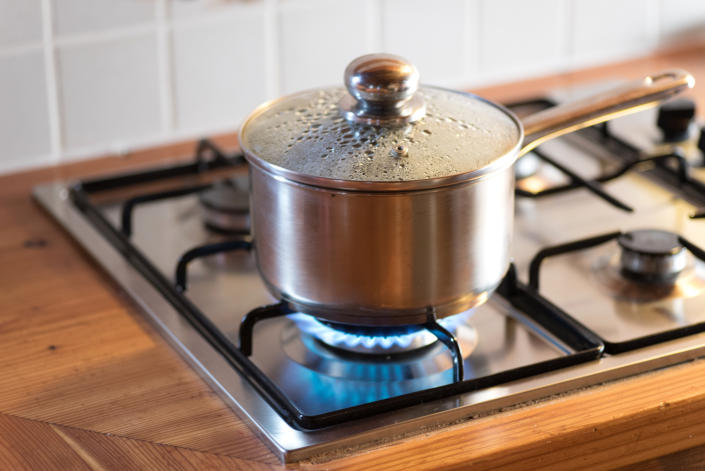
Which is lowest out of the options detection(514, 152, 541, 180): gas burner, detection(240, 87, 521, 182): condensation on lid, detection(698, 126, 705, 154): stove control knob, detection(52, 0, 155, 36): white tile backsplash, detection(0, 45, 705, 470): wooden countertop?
detection(0, 45, 705, 470): wooden countertop

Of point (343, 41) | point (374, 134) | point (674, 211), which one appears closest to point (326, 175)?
point (374, 134)

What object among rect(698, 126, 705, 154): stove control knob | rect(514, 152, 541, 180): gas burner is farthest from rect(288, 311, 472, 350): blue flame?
rect(698, 126, 705, 154): stove control knob

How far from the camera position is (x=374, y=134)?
723 mm

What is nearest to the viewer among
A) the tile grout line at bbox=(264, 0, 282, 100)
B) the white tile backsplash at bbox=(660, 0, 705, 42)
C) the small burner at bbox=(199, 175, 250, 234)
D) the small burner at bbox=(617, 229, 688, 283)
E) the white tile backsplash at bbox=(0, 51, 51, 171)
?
the small burner at bbox=(617, 229, 688, 283)

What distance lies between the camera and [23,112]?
1154mm

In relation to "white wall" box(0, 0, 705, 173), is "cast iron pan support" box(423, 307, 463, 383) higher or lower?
lower

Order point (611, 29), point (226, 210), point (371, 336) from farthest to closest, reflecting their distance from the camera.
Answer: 1. point (611, 29)
2. point (226, 210)
3. point (371, 336)

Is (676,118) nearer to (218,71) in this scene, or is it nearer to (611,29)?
(611,29)

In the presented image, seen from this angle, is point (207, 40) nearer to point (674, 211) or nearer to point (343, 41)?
point (343, 41)

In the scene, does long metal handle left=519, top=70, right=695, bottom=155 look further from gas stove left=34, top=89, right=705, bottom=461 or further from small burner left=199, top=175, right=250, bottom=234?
small burner left=199, top=175, right=250, bottom=234

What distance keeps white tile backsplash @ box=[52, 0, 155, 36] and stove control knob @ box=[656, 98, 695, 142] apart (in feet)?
1.96

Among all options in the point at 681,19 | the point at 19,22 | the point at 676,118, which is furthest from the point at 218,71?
the point at 681,19

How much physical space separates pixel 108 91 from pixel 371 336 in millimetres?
553

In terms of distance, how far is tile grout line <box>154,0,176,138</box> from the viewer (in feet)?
3.90
